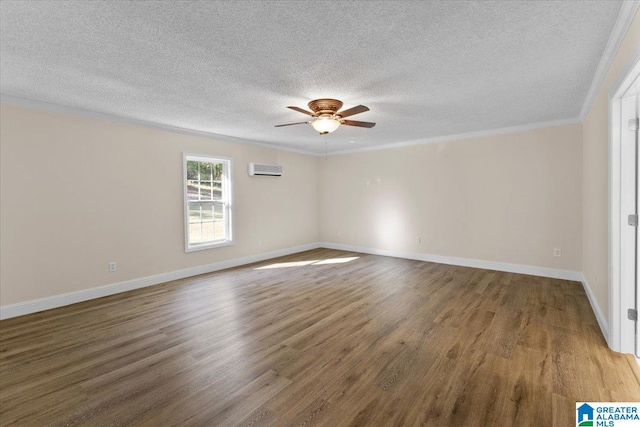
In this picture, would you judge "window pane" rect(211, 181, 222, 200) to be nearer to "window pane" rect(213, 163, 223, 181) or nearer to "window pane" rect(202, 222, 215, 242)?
"window pane" rect(213, 163, 223, 181)

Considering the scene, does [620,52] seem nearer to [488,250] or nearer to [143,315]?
[488,250]

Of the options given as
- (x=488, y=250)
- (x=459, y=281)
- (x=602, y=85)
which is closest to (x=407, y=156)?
(x=488, y=250)

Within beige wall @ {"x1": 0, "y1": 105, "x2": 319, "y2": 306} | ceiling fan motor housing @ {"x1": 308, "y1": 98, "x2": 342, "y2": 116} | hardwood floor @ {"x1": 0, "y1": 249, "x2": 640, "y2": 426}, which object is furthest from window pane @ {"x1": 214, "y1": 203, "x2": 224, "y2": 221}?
ceiling fan motor housing @ {"x1": 308, "y1": 98, "x2": 342, "y2": 116}

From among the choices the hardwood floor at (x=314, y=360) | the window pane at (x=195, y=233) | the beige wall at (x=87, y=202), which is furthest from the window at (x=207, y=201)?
the hardwood floor at (x=314, y=360)

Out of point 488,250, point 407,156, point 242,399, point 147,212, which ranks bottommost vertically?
point 242,399

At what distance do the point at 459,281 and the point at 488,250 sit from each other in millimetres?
1189

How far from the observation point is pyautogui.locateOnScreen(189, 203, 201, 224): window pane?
5.38 m

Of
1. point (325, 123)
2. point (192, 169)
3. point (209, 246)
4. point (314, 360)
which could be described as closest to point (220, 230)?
point (209, 246)

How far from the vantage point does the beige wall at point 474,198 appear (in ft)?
15.6

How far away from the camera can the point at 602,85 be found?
2951 millimetres

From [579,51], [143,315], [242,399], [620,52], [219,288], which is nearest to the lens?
[242,399]

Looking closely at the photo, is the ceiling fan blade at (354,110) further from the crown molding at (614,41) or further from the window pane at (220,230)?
the window pane at (220,230)

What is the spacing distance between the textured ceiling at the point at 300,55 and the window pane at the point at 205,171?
152 cm

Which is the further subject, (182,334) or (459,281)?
(459,281)
